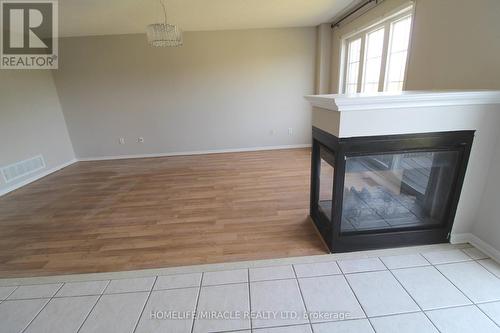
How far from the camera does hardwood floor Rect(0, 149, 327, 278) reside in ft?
6.81

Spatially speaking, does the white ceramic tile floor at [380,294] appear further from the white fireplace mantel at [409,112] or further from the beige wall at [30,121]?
the beige wall at [30,121]

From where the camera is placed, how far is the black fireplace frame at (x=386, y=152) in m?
1.73

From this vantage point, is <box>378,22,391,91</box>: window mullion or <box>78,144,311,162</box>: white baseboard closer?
<box>378,22,391,91</box>: window mullion

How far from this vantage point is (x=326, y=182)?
217cm

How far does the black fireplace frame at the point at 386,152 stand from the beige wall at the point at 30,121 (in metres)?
4.76

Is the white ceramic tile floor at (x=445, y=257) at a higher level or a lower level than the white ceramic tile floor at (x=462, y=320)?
higher

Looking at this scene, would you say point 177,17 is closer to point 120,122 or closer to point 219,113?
point 219,113

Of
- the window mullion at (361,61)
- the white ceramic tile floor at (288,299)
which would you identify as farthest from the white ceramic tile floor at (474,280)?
the window mullion at (361,61)

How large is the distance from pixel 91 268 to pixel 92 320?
586mm

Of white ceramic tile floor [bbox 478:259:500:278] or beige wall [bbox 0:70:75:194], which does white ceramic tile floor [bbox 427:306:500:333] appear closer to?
white ceramic tile floor [bbox 478:259:500:278]

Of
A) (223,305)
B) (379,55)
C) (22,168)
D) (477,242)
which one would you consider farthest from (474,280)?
(22,168)

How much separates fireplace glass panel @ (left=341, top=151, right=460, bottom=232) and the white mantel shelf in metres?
0.38

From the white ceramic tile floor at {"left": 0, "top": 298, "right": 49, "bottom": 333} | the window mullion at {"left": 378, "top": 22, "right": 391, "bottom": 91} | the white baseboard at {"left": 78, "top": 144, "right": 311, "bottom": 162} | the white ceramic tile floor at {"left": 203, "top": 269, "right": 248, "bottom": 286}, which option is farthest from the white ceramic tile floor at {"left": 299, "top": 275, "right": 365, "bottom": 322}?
the white baseboard at {"left": 78, "top": 144, "right": 311, "bottom": 162}

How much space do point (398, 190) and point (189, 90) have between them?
4277 mm
